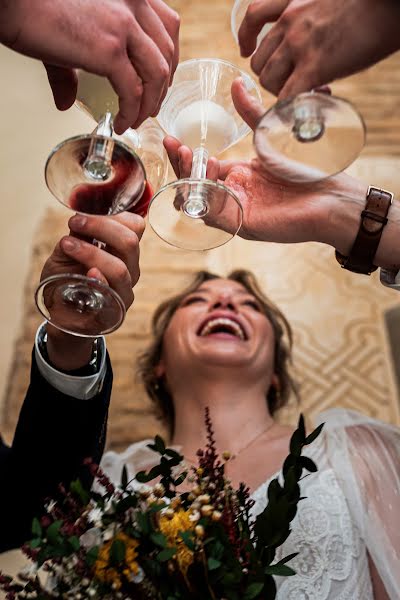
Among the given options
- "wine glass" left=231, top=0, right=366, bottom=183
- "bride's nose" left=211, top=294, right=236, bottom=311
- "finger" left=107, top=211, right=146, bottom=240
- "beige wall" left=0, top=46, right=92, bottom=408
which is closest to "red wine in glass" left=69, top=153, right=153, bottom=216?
"finger" left=107, top=211, right=146, bottom=240

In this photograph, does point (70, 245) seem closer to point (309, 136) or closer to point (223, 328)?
point (309, 136)

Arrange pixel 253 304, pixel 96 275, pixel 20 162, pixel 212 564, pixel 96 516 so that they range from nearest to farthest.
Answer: pixel 212 564 < pixel 96 516 < pixel 96 275 < pixel 253 304 < pixel 20 162

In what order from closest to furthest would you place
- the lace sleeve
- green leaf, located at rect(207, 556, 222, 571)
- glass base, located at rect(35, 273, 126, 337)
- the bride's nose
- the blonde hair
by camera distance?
green leaf, located at rect(207, 556, 222, 571) → glass base, located at rect(35, 273, 126, 337) → the lace sleeve → the bride's nose → the blonde hair

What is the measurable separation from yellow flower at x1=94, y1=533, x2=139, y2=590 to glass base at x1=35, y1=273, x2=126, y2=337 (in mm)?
382

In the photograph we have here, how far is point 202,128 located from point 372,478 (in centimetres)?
97

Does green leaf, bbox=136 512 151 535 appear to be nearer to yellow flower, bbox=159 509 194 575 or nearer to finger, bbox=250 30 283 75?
yellow flower, bbox=159 509 194 575

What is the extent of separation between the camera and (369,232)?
1.42 m

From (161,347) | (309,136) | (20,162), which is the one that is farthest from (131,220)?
(20,162)

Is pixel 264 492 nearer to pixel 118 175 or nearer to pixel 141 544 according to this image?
pixel 141 544

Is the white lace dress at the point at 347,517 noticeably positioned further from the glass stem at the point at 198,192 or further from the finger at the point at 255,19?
the finger at the point at 255,19

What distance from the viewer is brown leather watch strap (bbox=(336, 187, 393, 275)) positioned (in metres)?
1.42

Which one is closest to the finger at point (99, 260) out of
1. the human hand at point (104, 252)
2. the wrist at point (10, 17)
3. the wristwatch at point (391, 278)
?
the human hand at point (104, 252)

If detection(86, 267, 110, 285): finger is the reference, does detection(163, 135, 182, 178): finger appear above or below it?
above

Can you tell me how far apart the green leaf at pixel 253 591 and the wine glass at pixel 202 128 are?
62cm
